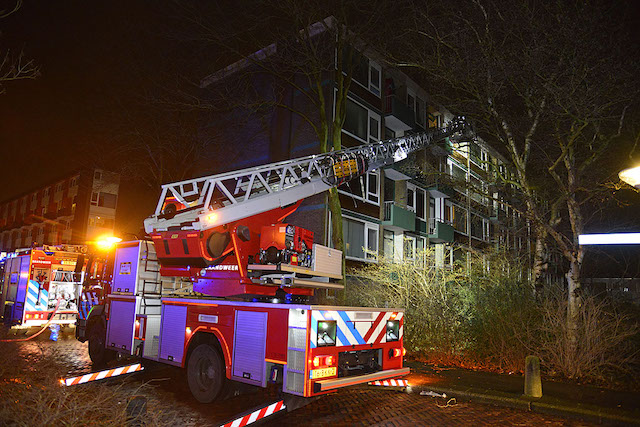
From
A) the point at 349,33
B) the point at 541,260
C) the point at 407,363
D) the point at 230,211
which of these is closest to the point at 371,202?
the point at 349,33

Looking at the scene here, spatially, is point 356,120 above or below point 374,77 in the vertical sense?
below

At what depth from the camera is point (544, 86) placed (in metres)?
10.1

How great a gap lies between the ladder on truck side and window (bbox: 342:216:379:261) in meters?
7.71

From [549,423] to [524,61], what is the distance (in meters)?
7.40

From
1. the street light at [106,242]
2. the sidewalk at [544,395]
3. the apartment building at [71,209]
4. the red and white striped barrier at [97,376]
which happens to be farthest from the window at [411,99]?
the apartment building at [71,209]

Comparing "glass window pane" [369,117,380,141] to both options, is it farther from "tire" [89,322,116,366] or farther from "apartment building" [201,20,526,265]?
"tire" [89,322,116,366]

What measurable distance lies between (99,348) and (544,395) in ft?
27.6

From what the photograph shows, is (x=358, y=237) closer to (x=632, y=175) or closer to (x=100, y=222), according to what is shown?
(x=632, y=175)

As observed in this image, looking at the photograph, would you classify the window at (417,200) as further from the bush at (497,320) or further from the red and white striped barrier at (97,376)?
the red and white striped barrier at (97,376)

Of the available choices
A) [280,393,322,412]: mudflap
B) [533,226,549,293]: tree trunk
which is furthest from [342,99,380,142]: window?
[280,393,322,412]: mudflap

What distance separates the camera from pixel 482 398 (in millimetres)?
7668

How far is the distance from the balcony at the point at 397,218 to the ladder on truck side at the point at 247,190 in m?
9.89

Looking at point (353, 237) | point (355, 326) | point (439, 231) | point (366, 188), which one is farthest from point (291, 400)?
point (439, 231)

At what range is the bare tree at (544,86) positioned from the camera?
9.58 m
